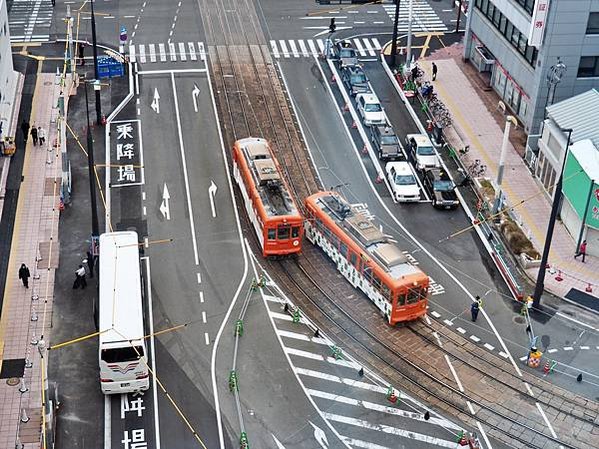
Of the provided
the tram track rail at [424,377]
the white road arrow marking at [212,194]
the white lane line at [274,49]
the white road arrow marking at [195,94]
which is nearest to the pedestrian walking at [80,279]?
the white road arrow marking at [212,194]

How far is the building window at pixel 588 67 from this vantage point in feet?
255

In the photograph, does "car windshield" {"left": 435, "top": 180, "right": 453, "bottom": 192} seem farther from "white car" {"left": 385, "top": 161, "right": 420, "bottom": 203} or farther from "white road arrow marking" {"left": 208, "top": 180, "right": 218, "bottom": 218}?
"white road arrow marking" {"left": 208, "top": 180, "right": 218, "bottom": 218}

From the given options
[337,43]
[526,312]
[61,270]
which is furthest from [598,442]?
[337,43]

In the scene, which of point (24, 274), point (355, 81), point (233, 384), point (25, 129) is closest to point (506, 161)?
point (355, 81)

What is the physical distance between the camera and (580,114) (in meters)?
73.4

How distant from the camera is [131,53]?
9562cm

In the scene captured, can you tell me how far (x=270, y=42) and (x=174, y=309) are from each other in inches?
1759

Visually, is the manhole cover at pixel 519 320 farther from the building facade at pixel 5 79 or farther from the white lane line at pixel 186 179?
the building facade at pixel 5 79

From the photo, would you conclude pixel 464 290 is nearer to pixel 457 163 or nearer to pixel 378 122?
pixel 457 163

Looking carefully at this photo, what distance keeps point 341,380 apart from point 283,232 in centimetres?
1259

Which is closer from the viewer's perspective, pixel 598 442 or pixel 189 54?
pixel 598 442

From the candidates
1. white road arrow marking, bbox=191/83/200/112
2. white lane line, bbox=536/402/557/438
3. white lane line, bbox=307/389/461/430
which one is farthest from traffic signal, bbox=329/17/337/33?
white lane line, bbox=536/402/557/438

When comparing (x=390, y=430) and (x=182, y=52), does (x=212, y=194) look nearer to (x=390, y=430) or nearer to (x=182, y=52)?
(x=182, y=52)

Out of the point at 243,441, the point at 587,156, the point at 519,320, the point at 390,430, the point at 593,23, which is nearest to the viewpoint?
the point at 243,441
